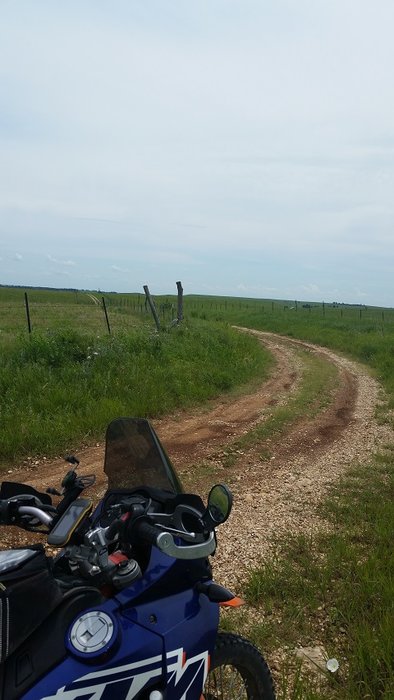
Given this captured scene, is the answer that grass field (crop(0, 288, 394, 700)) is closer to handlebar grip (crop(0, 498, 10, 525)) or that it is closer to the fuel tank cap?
the fuel tank cap

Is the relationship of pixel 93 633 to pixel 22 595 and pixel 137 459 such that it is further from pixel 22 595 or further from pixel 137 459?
pixel 137 459

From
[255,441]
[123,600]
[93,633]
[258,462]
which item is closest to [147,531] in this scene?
[123,600]

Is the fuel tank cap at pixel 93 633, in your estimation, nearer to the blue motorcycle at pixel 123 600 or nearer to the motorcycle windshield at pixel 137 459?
the blue motorcycle at pixel 123 600

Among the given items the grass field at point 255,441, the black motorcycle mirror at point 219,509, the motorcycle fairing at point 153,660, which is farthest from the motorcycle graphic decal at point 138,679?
the grass field at point 255,441

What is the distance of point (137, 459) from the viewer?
89.3 inches

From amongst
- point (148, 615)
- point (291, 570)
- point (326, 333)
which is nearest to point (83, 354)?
point (291, 570)

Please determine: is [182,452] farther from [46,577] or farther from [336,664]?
[46,577]

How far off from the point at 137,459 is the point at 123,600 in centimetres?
70

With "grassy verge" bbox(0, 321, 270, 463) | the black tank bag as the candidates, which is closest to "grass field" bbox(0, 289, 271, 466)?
"grassy verge" bbox(0, 321, 270, 463)

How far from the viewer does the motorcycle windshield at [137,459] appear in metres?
2.22

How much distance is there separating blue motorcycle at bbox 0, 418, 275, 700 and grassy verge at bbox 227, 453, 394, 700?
668 mm

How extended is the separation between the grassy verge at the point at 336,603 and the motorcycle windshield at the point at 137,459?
1.26 meters

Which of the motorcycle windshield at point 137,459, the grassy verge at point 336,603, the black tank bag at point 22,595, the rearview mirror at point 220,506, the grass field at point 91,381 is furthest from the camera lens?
the grass field at point 91,381

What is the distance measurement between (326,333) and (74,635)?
20818 mm
